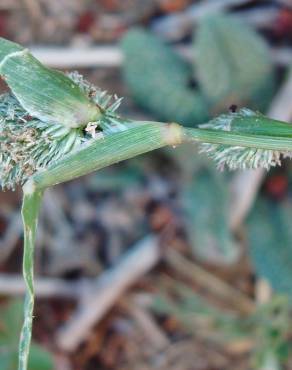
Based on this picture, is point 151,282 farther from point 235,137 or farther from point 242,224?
point 235,137

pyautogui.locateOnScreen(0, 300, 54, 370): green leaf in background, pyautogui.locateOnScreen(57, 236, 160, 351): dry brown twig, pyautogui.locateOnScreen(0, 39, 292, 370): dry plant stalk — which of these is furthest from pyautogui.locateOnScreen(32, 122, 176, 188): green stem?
pyautogui.locateOnScreen(57, 236, 160, 351): dry brown twig

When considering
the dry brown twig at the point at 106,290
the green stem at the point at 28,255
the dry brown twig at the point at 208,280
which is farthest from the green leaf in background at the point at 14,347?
the green stem at the point at 28,255

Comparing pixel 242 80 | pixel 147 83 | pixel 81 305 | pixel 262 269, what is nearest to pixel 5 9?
pixel 147 83

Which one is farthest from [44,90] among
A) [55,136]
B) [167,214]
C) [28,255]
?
[167,214]

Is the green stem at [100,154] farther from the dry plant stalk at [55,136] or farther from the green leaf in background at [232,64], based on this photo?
the green leaf in background at [232,64]

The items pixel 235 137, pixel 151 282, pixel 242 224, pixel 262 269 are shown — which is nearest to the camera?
pixel 235 137
